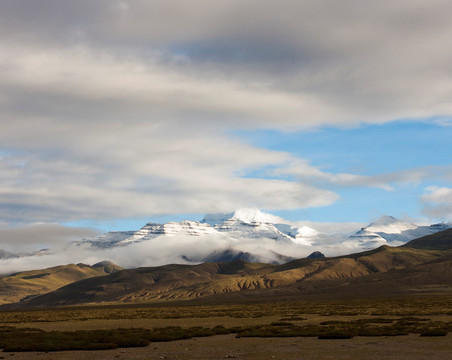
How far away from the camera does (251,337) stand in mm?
52906

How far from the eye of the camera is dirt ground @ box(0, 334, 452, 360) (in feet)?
121

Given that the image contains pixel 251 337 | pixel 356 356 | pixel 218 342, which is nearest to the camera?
pixel 356 356

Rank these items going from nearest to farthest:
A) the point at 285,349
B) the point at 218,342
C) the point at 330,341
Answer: the point at 285,349
the point at 330,341
the point at 218,342

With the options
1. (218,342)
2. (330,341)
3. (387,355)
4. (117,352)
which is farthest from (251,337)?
(387,355)

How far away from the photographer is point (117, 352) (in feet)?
140

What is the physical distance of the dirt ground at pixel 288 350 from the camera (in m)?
36.9

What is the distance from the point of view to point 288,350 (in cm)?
4056

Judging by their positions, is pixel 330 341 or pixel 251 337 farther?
pixel 251 337

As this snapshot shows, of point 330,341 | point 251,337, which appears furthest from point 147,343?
point 330,341

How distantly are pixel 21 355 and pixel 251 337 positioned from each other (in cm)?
2156

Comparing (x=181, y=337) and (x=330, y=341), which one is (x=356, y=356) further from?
(x=181, y=337)

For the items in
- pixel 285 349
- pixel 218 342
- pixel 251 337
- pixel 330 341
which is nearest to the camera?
pixel 285 349

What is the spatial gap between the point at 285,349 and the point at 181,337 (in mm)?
15916

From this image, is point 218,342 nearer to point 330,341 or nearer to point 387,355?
point 330,341
